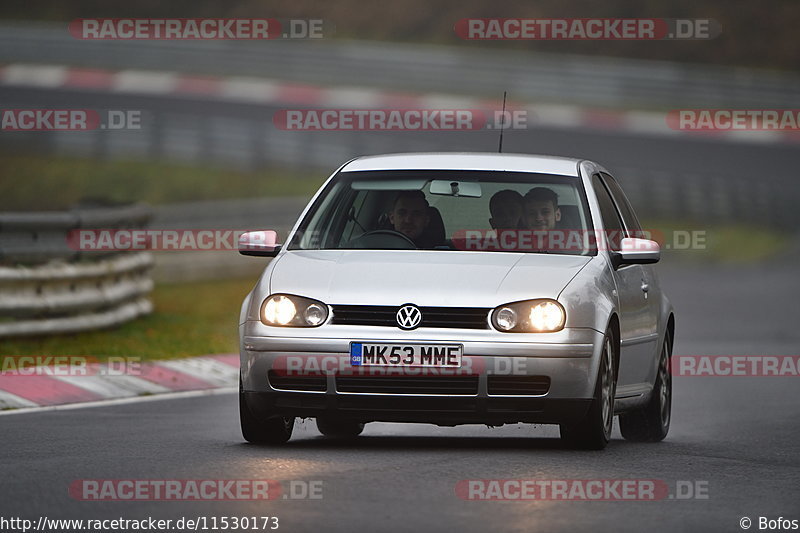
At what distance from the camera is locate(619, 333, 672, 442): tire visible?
1135 cm

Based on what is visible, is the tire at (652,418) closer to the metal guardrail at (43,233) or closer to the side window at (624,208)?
the side window at (624,208)

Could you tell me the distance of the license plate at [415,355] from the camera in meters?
9.45

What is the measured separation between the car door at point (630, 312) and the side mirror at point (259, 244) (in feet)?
6.13

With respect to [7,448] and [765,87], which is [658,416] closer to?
[7,448]

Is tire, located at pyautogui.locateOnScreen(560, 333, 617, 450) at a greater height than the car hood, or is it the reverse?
the car hood

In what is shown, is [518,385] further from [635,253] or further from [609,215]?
[609,215]

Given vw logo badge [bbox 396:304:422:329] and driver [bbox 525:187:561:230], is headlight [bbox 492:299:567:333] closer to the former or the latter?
vw logo badge [bbox 396:304:422:329]

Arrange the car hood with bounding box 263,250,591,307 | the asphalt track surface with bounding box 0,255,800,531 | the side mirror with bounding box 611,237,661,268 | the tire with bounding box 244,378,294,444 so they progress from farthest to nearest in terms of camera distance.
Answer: the side mirror with bounding box 611,237,661,268 < the tire with bounding box 244,378,294,444 < the car hood with bounding box 263,250,591,307 < the asphalt track surface with bounding box 0,255,800,531

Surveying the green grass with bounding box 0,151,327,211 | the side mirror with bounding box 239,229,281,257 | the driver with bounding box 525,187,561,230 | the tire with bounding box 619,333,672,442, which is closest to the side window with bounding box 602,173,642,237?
the tire with bounding box 619,333,672,442

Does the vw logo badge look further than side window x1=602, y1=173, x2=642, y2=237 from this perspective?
No

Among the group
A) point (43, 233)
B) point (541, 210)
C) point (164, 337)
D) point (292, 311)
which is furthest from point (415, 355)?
point (164, 337)

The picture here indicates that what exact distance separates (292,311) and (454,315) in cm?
84

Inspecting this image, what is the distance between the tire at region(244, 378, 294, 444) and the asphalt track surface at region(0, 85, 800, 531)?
74mm

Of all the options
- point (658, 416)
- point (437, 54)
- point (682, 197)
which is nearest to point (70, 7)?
point (437, 54)
